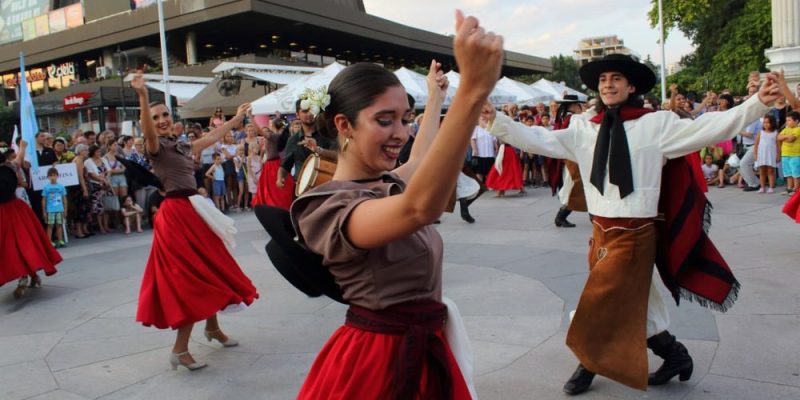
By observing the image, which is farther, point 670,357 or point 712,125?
point 670,357

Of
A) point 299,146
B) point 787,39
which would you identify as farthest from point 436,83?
point 787,39

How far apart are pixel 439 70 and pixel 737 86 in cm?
2866

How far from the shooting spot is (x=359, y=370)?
197cm

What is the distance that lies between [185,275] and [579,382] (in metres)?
2.89

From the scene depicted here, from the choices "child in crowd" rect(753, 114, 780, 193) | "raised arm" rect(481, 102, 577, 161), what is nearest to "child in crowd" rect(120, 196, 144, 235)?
"raised arm" rect(481, 102, 577, 161)

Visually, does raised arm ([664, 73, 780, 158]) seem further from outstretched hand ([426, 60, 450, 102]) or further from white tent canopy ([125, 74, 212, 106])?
Answer: white tent canopy ([125, 74, 212, 106])

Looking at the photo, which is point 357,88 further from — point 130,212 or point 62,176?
point 130,212

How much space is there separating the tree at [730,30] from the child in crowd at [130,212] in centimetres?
2306

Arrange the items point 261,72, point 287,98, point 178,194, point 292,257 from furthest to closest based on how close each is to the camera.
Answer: point 261,72
point 287,98
point 178,194
point 292,257

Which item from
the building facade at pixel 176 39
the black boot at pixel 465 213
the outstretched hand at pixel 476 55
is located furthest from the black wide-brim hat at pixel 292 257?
the building facade at pixel 176 39

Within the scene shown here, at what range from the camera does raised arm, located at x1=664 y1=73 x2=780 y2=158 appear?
3.44 m

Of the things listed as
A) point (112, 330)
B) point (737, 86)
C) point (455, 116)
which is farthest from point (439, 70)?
point (737, 86)

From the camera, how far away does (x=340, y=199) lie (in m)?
1.80

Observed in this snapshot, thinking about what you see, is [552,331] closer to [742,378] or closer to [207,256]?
[742,378]
